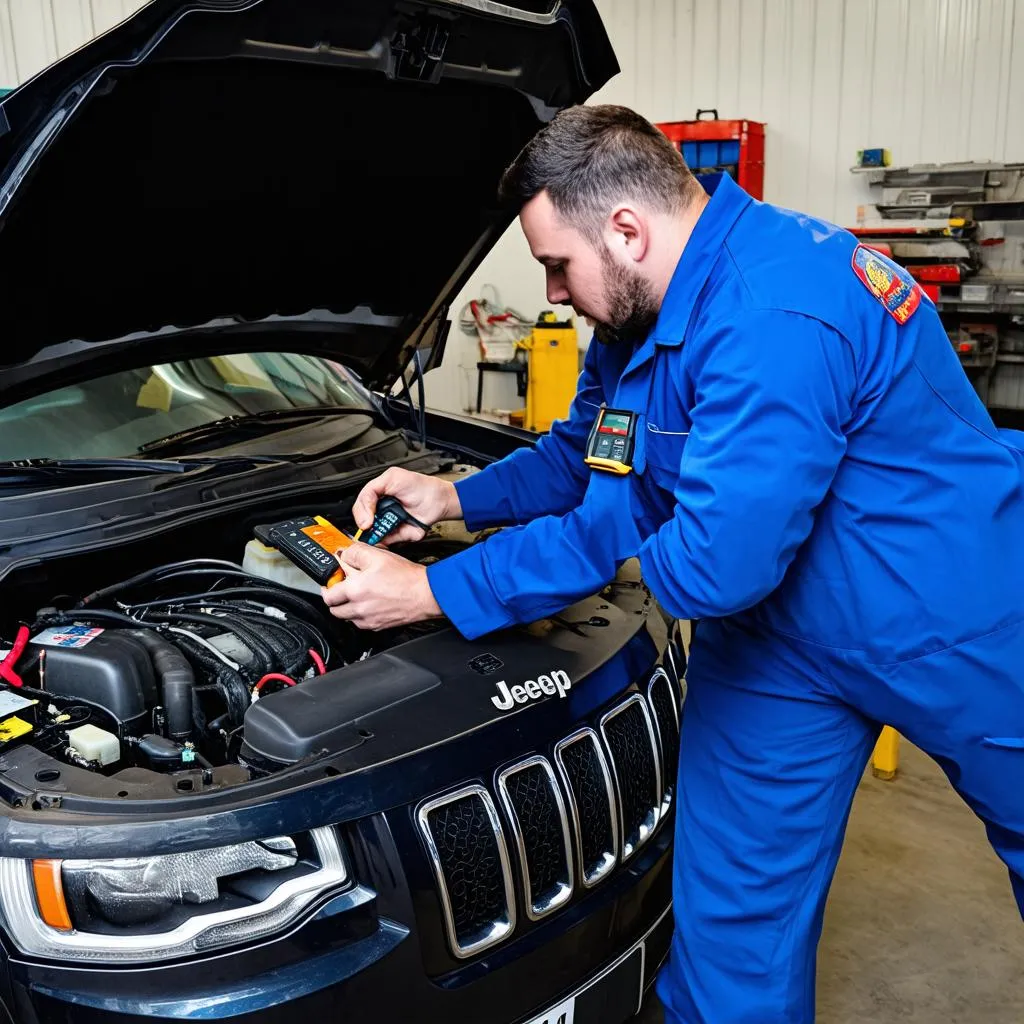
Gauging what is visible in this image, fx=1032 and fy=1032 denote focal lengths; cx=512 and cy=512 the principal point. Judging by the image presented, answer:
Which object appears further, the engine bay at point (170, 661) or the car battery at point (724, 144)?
the car battery at point (724, 144)

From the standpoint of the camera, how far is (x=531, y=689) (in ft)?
4.86

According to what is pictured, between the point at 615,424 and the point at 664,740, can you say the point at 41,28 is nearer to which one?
the point at 615,424

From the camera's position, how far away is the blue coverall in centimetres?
127

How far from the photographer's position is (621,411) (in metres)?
1.53

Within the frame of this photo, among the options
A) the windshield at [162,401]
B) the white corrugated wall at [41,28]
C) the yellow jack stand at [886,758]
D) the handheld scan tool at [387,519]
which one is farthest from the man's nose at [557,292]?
the white corrugated wall at [41,28]

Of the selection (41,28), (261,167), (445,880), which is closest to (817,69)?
(41,28)

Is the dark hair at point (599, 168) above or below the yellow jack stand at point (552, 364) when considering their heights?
above

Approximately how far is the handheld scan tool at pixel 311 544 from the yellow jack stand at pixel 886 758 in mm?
1861

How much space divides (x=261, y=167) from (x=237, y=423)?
63 cm

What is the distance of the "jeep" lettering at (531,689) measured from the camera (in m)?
1.45

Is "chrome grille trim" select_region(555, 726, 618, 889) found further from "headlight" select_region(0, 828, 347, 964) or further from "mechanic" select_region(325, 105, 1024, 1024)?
"headlight" select_region(0, 828, 347, 964)

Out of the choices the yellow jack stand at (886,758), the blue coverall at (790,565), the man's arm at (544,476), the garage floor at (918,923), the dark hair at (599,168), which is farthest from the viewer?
the yellow jack stand at (886,758)

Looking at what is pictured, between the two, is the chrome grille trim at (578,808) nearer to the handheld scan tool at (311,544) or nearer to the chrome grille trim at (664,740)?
the chrome grille trim at (664,740)

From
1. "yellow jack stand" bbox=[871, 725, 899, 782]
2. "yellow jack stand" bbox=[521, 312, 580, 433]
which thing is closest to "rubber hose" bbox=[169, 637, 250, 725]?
"yellow jack stand" bbox=[871, 725, 899, 782]
